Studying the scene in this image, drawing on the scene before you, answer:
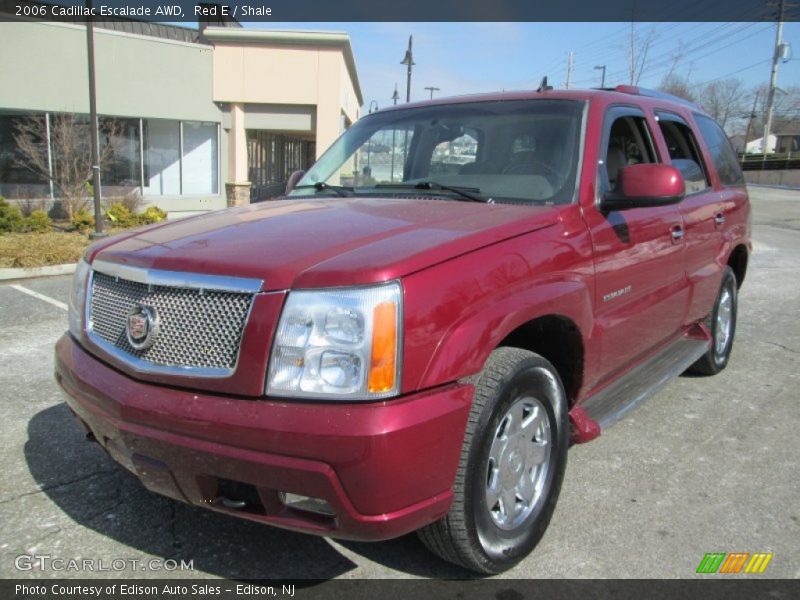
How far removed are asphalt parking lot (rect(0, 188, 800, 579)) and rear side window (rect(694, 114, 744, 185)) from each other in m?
1.67

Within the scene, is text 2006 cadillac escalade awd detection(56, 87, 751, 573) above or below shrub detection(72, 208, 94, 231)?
above

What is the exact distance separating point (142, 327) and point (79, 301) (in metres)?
0.66

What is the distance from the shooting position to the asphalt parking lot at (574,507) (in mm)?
2689

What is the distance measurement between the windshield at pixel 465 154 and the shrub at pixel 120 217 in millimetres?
11655

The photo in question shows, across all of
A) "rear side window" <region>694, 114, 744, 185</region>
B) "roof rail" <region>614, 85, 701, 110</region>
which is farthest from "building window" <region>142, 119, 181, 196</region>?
"roof rail" <region>614, 85, 701, 110</region>

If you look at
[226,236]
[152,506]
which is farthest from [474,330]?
[152,506]

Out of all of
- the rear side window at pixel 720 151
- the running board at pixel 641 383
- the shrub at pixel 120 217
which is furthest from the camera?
the shrub at pixel 120 217

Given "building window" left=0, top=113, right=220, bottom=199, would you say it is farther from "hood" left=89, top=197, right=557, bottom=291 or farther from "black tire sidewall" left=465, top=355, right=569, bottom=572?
"black tire sidewall" left=465, top=355, right=569, bottom=572

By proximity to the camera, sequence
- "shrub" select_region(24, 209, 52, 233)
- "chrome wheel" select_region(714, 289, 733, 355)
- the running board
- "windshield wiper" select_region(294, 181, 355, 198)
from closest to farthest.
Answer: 1. the running board
2. "windshield wiper" select_region(294, 181, 355, 198)
3. "chrome wheel" select_region(714, 289, 733, 355)
4. "shrub" select_region(24, 209, 52, 233)

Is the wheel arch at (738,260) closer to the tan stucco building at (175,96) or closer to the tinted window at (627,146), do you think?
the tinted window at (627,146)

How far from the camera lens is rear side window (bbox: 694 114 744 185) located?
16.3 ft

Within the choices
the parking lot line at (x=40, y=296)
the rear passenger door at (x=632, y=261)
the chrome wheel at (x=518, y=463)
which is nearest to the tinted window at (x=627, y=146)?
the rear passenger door at (x=632, y=261)

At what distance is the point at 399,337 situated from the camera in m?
2.08

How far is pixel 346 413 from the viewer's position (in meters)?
2.02
